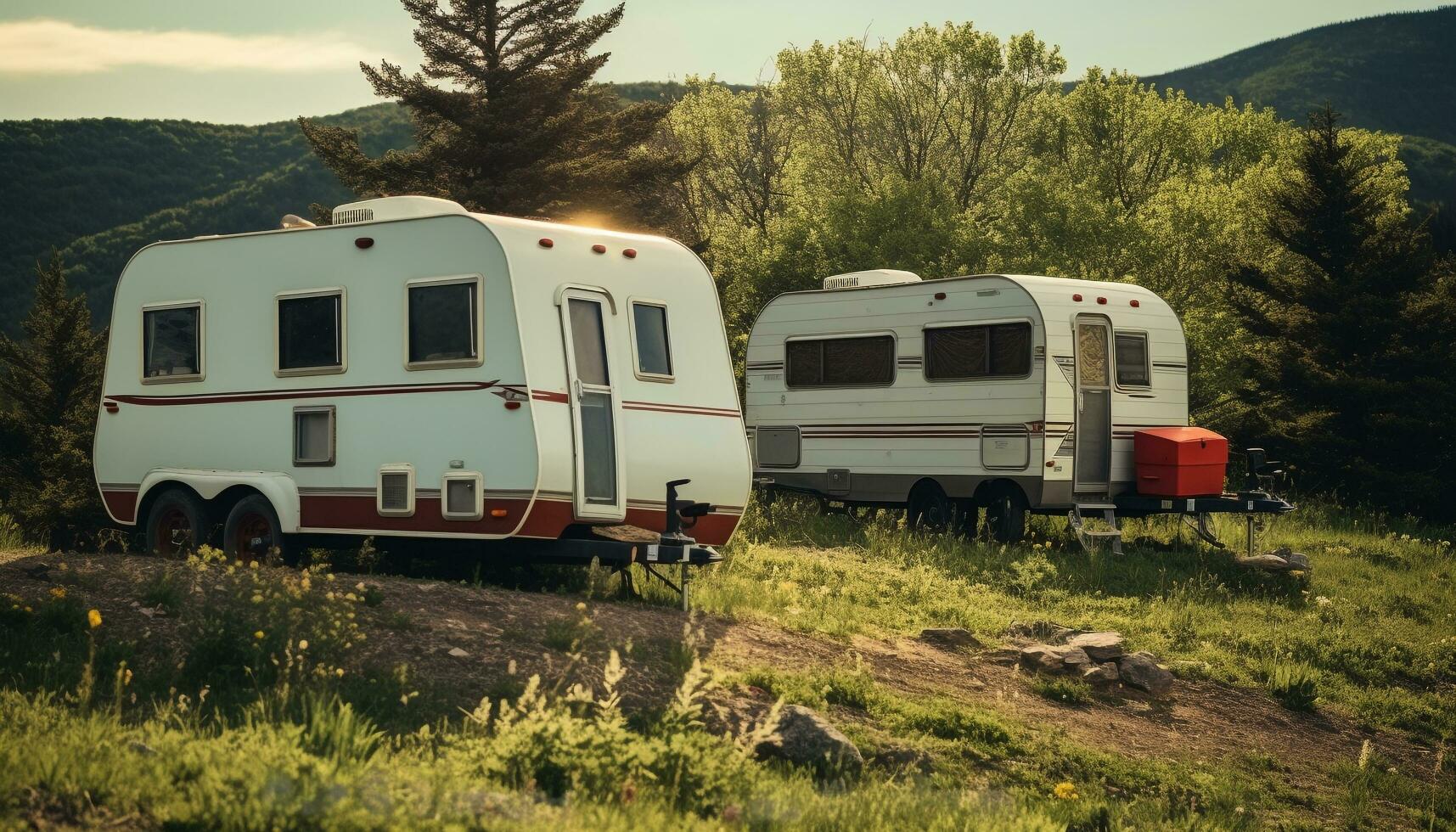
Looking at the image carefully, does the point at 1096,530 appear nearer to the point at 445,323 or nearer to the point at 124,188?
the point at 445,323

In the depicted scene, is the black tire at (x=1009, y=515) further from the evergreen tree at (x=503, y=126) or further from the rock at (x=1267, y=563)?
the evergreen tree at (x=503, y=126)

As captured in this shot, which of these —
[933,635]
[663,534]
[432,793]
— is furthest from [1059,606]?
[432,793]

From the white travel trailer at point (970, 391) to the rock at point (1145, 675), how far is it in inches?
237

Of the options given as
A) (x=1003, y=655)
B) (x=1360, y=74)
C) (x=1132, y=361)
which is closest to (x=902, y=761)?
(x=1003, y=655)

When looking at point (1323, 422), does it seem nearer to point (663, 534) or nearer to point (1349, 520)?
point (1349, 520)

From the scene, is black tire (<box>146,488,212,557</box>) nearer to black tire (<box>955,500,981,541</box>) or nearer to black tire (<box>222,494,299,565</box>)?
black tire (<box>222,494,299,565</box>)

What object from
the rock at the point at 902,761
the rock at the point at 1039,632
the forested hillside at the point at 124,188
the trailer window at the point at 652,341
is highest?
the forested hillside at the point at 124,188

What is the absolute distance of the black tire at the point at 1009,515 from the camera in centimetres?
1783

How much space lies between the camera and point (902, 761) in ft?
28.3

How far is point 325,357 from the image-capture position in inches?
470

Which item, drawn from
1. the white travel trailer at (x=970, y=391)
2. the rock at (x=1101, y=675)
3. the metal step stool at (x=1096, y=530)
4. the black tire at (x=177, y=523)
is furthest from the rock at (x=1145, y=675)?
the black tire at (x=177, y=523)

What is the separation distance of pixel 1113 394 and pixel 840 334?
144 inches

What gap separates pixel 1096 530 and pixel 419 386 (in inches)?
353

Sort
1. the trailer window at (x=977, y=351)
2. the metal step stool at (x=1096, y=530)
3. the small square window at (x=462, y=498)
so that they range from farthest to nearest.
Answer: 1. the trailer window at (x=977, y=351)
2. the metal step stool at (x=1096, y=530)
3. the small square window at (x=462, y=498)
